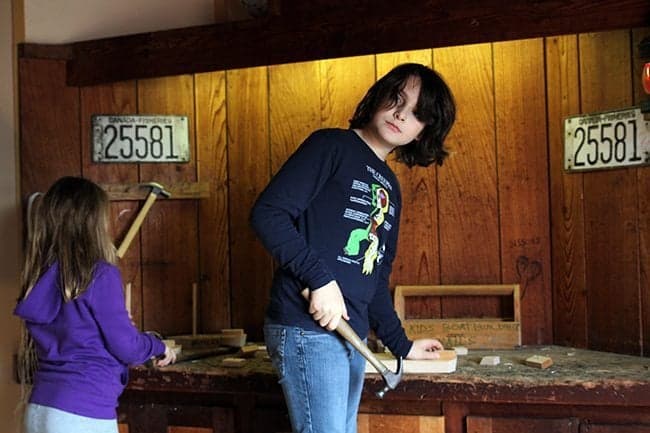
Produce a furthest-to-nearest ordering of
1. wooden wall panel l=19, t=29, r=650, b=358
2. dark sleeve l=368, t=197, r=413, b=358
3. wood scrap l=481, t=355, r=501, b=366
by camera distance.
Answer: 1. wooden wall panel l=19, t=29, r=650, b=358
2. wood scrap l=481, t=355, r=501, b=366
3. dark sleeve l=368, t=197, r=413, b=358

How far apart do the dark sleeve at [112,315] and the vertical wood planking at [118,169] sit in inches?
30.8

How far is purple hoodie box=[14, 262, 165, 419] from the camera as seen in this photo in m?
1.51

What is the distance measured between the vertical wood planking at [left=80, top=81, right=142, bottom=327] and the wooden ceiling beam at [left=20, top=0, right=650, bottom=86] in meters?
0.08

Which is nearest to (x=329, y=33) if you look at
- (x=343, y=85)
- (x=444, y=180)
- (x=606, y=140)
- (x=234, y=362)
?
(x=343, y=85)

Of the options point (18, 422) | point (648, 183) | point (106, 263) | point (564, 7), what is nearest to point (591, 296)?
point (648, 183)

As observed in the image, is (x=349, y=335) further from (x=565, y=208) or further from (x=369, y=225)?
(x=565, y=208)

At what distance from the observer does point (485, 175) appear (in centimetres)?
224

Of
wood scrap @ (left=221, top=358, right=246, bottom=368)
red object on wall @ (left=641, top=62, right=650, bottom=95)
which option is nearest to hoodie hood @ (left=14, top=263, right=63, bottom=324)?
wood scrap @ (left=221, top=358, right=246, bottom=368)

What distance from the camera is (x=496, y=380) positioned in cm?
172

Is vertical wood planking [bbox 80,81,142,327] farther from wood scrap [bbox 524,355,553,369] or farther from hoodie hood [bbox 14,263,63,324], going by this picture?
wood scrap [bbox 524,355,553,369]

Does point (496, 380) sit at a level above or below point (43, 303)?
below

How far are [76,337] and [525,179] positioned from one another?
135 cm

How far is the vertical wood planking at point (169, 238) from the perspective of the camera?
236 cm

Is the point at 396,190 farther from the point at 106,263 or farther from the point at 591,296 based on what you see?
the point at 591,296
